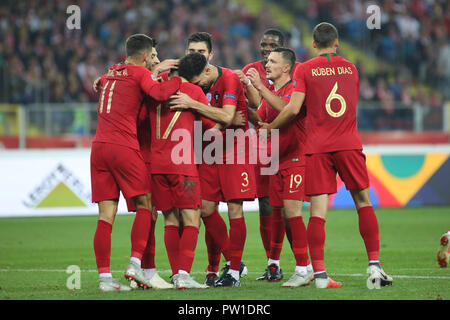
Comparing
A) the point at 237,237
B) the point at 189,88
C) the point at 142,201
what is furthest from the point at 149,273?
the point at 189,88

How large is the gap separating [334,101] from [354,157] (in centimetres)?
55

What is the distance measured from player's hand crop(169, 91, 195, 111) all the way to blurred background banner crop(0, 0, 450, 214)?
8.11m

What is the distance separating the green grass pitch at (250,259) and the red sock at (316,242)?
10.4 inches

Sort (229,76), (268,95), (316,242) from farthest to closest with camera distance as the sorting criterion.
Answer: (229,76), (268,95), (316,242)

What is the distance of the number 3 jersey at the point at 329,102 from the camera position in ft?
22.8

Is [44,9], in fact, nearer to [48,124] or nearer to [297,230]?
[48,124]

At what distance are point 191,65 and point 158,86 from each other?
0.43 metres

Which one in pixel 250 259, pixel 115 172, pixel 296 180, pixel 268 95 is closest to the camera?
pixel 115 172

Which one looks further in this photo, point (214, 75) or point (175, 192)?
point (214, 75)

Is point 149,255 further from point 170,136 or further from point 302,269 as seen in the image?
point 302,269

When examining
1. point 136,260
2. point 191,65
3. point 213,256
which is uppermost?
point 191,65

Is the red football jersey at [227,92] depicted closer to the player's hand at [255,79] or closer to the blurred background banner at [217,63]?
the player's hand at [255,79]

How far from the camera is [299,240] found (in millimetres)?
7508
